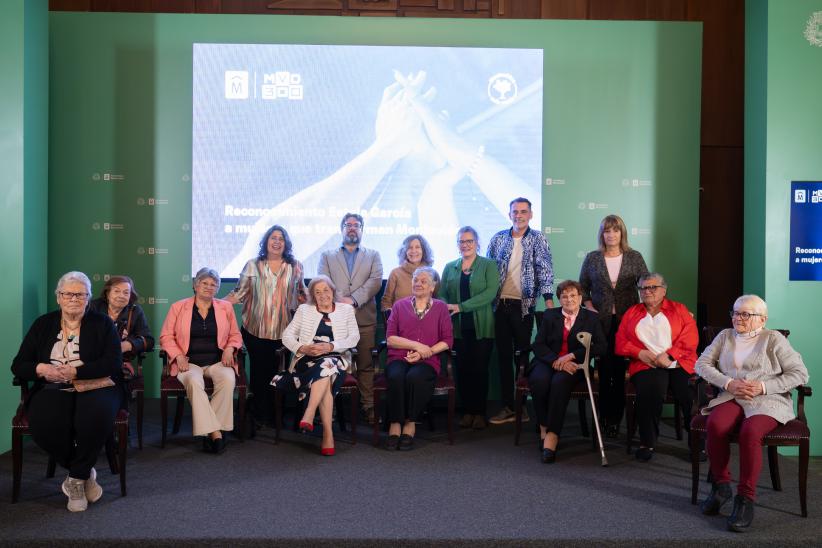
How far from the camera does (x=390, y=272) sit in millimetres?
5730

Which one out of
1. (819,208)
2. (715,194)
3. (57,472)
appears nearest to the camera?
(57,472)

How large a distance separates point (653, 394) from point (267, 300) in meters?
2.65

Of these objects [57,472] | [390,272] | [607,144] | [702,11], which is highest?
[702,11]

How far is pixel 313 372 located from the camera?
470 centimetres

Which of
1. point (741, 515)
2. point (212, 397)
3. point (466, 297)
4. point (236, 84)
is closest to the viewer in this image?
point (741, 515)

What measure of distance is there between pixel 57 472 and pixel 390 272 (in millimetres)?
2674

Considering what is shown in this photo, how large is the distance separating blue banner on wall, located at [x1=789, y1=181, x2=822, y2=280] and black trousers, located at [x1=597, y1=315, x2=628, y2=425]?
4.29 feet

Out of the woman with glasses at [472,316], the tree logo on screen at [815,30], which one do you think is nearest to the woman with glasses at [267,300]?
the woman with glasses at [472,316]

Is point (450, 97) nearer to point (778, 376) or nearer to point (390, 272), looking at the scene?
point (390, 272)

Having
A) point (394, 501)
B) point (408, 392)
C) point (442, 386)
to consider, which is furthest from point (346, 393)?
point (394, 501)

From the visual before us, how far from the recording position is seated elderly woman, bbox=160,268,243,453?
178 inches

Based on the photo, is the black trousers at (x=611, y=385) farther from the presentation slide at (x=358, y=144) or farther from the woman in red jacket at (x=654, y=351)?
the presentation slide at (x=358, y=144)

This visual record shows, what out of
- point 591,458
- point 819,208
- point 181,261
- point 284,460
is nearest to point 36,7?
point 181,261

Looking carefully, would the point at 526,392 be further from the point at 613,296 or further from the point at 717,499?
the point at 717,499
